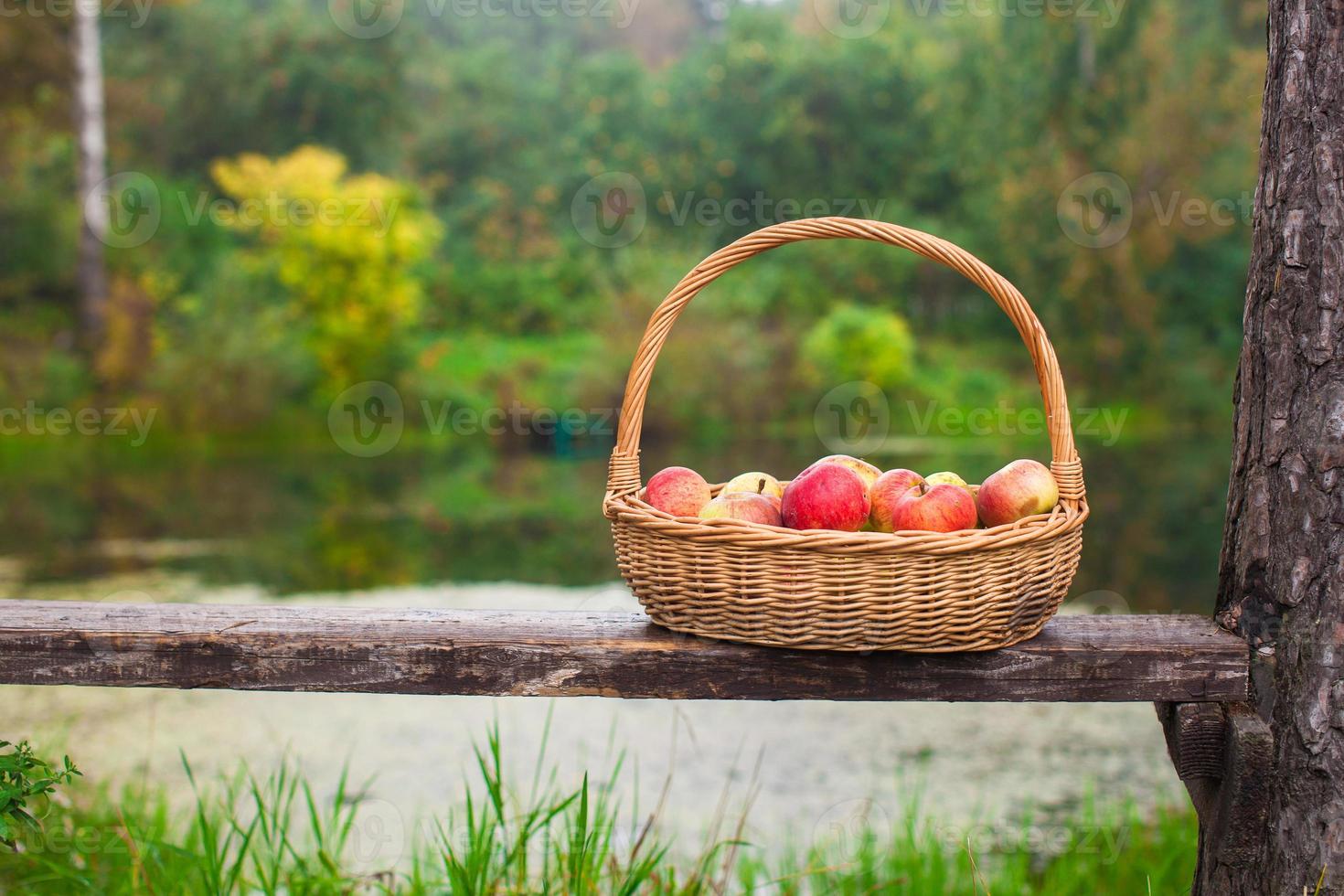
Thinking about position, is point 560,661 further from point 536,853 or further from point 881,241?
point 536,853

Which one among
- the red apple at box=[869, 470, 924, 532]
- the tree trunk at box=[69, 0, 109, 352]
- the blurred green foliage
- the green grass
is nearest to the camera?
the red apple at box=[869, 470, 924, 532]

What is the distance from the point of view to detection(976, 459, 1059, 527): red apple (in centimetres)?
139

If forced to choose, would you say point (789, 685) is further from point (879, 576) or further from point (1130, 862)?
point (1130, 862)

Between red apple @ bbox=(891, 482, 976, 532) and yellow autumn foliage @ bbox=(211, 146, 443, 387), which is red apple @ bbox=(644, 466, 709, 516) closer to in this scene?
red apple @ bbox=(891, 482, 976, 532)

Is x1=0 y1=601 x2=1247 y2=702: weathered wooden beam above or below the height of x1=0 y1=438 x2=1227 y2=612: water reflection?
above

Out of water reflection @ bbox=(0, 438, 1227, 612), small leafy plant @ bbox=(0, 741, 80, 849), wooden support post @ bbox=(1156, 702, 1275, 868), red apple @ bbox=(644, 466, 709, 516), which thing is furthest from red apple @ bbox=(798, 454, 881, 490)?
water reflection @ bbox=(0, 438, 1227, 612)

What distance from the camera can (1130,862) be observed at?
2.46m

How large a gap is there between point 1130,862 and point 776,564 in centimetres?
162

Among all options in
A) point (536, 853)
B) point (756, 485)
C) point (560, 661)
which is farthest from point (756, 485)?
point (536, 853)

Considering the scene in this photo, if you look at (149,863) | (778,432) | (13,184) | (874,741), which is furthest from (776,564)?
(13,184)

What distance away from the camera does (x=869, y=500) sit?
1432mm

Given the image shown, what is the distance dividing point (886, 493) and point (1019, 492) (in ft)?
0.51

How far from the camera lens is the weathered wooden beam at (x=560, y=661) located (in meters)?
1.36

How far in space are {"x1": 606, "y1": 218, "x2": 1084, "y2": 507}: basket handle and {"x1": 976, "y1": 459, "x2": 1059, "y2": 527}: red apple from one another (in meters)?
0.02
